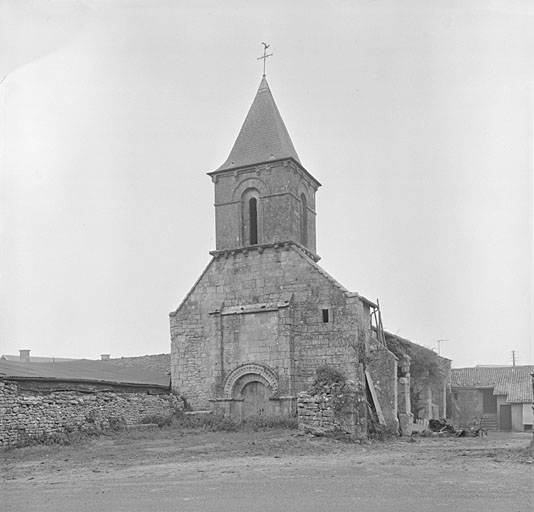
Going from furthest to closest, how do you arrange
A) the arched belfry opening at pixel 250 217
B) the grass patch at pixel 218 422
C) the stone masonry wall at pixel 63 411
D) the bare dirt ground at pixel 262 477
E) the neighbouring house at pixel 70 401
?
the arched belfry opening at pixel 250 217
the grass patch at pixel 218 422
the neighbouring house at pixel 70 401
the stone masonry wall at pixel 63 411
the bare dirt ground at pixel 262 477

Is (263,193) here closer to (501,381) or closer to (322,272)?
(322,272)

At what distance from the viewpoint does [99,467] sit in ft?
46.2

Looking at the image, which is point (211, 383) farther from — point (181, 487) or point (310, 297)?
point (181, 487)

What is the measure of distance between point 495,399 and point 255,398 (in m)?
21.7

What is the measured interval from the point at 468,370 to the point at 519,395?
6.17 metres

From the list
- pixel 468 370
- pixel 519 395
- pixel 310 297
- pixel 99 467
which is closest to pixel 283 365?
pixel 310 297

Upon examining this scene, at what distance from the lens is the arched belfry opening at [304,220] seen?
28.4 m

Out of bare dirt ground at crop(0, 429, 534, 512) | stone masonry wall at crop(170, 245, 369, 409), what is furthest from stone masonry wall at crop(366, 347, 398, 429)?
bare dirt ground at crop(0, 429, 534, 512)

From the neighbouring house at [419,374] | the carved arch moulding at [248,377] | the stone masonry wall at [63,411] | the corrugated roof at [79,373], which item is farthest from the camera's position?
the neighbouring house at [419,374]

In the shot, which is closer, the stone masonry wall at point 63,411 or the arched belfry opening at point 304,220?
the stone masonry wall at point 63,411

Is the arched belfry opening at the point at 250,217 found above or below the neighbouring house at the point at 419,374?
above

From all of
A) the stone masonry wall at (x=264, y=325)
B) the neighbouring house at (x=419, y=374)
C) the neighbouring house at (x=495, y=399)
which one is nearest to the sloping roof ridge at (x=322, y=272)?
the stone masonry wall at (x=264, y=325)

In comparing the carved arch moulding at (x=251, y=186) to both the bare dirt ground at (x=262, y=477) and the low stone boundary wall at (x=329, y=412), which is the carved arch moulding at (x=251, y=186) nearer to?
the low stone boundary wall at (x=329, y=412)

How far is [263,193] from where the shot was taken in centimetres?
2744
